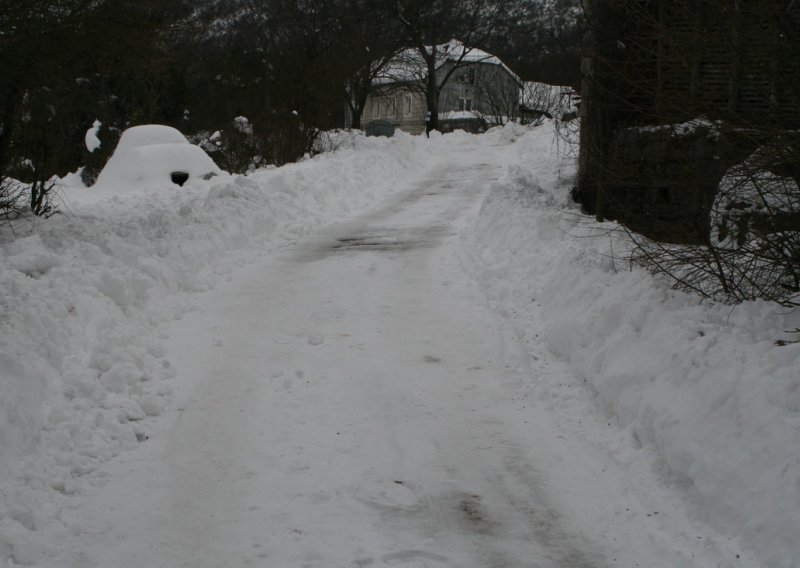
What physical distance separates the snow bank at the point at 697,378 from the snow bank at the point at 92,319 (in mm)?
3555

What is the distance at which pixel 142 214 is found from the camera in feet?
46.7

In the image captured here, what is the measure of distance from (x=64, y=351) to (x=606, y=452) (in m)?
4.36

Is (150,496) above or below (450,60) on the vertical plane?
below

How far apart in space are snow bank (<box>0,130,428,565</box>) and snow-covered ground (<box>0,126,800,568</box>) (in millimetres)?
26

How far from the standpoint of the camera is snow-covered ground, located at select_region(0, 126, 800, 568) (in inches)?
175

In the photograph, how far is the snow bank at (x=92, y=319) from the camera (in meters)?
5.13

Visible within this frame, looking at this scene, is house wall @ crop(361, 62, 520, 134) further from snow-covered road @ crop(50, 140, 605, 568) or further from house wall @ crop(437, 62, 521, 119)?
snow-covered road @ crop(50, 140, 605, 568)

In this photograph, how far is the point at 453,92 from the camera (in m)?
76.6

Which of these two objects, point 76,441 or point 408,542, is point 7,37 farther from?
point 408,542

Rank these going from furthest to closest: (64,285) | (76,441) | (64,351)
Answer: (64,285)
(64,351)
(76,441)

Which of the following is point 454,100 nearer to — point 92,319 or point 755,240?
point 92,319

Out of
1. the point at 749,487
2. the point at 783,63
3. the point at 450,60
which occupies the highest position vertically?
the point at 450,60

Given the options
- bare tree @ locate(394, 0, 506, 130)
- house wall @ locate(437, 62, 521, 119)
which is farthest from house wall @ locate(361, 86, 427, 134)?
bare tree @ locate(394, 0, 506, 130)

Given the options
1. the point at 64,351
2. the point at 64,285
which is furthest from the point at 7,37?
the point at 64,351
